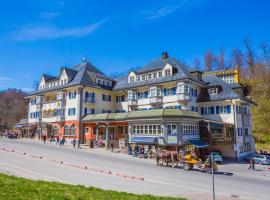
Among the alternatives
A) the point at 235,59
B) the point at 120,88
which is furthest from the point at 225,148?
the point at 235,59

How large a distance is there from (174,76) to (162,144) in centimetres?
1276

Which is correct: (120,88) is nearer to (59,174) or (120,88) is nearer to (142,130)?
(142,130)

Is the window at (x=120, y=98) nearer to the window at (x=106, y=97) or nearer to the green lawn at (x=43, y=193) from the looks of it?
Result: the window at (x=106, y=97)

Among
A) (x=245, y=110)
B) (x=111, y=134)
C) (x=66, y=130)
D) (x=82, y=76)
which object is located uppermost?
(x=82, y=76)

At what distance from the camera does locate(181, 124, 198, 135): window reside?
36.2 meters

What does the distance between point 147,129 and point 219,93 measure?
1451 cm

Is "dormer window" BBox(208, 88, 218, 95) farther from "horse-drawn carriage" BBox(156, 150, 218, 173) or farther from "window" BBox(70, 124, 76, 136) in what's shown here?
"window" BBox(70, 124, 76, 136)

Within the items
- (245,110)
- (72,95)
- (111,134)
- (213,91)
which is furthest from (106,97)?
(245,110)

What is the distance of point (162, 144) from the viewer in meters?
35.6

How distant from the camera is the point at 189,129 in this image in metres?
37.5

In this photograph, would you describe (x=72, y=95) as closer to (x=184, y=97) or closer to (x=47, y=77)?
(x=47, y=77)

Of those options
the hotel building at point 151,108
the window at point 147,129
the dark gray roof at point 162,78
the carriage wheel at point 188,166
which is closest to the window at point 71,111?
the hotel building at point 151,108

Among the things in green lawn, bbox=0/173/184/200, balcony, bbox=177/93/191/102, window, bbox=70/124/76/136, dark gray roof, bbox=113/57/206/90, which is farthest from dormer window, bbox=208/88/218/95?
green lawn, bbox=0/173/184/200

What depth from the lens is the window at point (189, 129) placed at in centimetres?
3625
